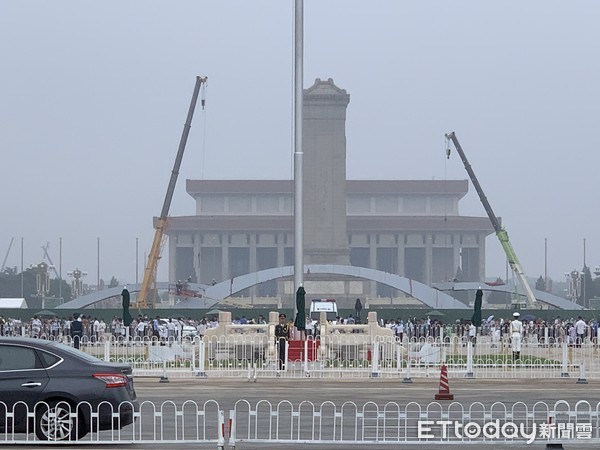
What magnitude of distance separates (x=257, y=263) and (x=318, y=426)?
126782 millimetres

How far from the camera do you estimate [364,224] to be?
5674 inches

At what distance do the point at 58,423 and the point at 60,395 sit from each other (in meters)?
0.32

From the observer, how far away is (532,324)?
5847cm

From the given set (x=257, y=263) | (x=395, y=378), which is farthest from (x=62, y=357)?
(x=257, y=263)

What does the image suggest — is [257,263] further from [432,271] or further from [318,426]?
[318,426]

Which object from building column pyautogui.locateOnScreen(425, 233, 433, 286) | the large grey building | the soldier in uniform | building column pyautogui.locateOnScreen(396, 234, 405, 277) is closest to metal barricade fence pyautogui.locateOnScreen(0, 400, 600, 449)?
the soldier in uniform

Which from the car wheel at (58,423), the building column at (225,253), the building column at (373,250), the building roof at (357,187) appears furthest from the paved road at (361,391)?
the building roof at (357,187)

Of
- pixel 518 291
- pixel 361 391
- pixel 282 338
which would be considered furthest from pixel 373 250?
pixel 361 391

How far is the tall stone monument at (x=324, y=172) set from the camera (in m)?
111

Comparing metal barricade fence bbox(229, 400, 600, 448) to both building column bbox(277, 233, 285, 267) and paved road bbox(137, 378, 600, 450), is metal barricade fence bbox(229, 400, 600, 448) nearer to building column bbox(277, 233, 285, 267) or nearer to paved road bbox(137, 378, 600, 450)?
paved road bbox(137, 378, 600, 450)

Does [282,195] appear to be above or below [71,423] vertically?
above

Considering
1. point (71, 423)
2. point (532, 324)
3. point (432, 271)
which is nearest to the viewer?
point (71, 423)

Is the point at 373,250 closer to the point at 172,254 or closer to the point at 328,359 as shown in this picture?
the point at 172,254

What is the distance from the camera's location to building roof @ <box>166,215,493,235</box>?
471 feet
